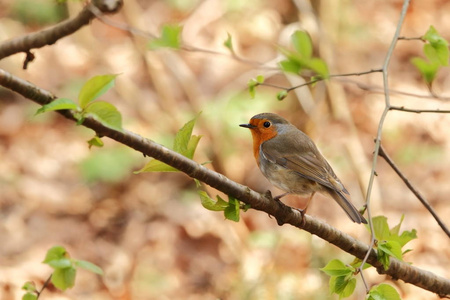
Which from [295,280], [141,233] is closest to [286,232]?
[295,280]

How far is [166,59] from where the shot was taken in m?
6.29

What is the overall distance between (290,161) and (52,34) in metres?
1.23

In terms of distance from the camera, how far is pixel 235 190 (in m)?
1.46

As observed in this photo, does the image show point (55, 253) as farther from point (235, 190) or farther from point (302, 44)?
point (302, 44)

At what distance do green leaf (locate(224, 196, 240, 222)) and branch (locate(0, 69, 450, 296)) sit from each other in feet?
0.05

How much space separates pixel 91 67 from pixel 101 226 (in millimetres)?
2472

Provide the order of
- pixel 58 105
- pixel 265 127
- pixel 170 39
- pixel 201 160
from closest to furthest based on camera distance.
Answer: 1. pixel 58 105
2. pixel 170 39
3. pixel 265 127
4. pixel 201 160

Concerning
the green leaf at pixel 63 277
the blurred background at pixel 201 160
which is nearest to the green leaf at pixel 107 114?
the green leaf at pixel 63 277

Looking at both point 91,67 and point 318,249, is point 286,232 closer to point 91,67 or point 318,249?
point 318,249

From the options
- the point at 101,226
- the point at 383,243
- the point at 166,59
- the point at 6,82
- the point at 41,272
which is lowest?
the point at 41,272

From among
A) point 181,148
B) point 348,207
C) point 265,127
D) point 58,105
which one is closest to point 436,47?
point 348,207

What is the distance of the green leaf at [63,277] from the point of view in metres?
1.70

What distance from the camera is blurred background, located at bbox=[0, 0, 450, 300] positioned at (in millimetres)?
4816

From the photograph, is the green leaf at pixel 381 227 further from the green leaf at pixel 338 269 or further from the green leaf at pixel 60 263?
the green leaf at pixel 60 263
